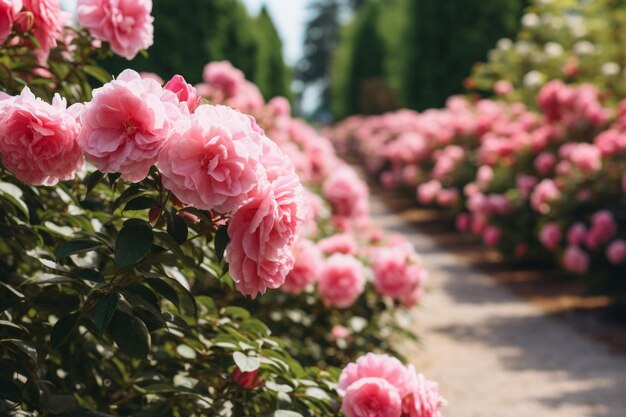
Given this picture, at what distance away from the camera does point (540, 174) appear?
7582 millimetres

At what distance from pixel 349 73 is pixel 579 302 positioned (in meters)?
22.7

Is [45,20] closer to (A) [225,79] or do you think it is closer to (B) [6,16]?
(B) [6,16]

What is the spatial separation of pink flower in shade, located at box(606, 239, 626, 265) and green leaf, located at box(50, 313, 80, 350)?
4.51m

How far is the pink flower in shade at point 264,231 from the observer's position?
4.87 ft

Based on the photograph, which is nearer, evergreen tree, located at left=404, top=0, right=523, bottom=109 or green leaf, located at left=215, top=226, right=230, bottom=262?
green leaf, located at left=215, top=226, right=230, bottom=262

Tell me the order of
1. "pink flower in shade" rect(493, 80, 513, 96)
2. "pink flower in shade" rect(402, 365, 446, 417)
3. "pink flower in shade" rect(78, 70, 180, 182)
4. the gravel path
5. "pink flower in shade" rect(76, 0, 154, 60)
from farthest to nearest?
"pink flower in shade" rect(493, 80, 513, 96), the gravel path, "pink flower in shade" rect(76, 0, 154, 60), "pink flower in shade" rect(402, 365, 446, 417), "pink flower in shade" rect(78, 70, 180, 182)

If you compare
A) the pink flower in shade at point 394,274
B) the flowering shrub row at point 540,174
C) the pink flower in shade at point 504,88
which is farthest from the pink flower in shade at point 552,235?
the pink flower in shade at point 504,88

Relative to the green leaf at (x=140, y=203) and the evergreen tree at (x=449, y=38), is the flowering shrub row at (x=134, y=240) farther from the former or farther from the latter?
the evergreen tree at (x=449, y=38)

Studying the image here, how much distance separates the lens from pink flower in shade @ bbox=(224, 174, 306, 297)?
149cm

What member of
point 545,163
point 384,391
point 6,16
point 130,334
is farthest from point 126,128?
point 545,163

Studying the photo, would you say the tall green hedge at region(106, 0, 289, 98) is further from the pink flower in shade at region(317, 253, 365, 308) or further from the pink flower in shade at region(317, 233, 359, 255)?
the pink flower in shade at region(317, 253, 365, 308)

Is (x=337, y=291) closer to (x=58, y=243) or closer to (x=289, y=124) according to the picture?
(x=58, y=243)

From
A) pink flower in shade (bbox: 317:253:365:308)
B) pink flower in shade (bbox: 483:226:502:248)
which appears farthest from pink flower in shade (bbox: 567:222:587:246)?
pink flower in shade (bbox: 317:253:365:308)

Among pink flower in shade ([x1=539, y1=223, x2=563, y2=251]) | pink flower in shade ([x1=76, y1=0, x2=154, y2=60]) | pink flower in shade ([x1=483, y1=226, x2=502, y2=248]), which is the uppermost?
pink flower in shade ([x1=483, y1=226, x2=502, y2=248])
